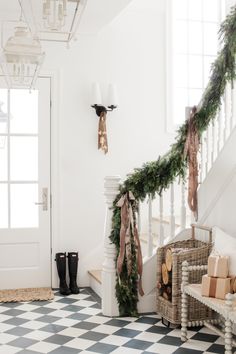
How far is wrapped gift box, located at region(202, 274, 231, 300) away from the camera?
329cm

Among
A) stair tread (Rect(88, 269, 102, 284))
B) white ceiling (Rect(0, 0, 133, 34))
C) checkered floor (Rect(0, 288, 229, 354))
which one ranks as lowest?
checkered floor (Rect(0, 288, 229, 354))

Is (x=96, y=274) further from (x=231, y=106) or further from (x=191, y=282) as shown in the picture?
(x=231, y=106)

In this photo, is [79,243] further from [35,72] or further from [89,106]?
[35,72]

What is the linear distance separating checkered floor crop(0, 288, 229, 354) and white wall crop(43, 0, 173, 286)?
99 centimetres

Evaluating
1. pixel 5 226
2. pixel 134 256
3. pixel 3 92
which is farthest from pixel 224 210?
pixel 3 92

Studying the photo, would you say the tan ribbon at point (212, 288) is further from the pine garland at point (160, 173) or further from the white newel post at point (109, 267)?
the white newel post at point (109, 267)

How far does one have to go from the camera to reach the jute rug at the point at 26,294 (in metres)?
4.88

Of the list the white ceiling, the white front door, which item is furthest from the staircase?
the white ceiling

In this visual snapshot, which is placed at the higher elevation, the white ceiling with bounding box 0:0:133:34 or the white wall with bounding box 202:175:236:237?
the white ceiling with bounding box 0:0:133:34

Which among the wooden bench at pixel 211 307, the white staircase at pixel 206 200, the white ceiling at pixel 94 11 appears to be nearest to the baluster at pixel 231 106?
the white staircase at pixel 206 200

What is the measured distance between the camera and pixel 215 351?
344 cm

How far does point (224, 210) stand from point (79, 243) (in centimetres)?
209

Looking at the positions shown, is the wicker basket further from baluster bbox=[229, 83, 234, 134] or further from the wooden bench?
baluster bbox=[229, 83, 234, 134]

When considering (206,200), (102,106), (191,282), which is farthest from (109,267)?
(102,106)
